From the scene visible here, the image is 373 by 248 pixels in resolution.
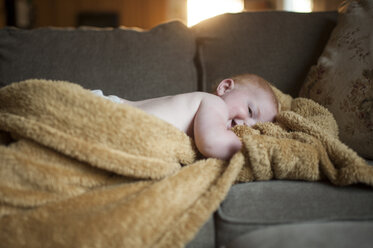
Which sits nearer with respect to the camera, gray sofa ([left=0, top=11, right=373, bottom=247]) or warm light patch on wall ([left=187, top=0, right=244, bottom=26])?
gray sofa ([left=0, top=11, right=373, bottom=247])

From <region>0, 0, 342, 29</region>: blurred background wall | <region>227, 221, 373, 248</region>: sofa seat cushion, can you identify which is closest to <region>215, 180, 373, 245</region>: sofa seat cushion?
<region>227, 221, 373, 248</region>: sofa seat cushion

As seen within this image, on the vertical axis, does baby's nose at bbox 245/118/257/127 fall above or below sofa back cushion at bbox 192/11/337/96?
below

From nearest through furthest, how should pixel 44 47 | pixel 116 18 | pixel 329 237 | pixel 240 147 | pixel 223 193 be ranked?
pixel 329 237
pixel 223 193
pixel 240 147
pixel 44 47
pixel 116 18

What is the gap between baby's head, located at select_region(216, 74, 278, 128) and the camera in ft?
3.61

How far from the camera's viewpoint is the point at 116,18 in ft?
16.3

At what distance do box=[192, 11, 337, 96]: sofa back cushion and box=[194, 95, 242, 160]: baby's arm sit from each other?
1.64 feet

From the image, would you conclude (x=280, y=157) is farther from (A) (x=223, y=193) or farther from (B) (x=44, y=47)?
(B) (x=44, y=47)

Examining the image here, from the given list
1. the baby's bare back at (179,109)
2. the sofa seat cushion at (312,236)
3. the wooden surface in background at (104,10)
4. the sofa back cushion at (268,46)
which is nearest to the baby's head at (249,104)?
the baby's bare back at (179,109)

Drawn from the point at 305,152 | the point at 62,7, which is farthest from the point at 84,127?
the point at 62,7

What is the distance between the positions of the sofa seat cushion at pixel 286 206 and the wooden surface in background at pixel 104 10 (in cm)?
467

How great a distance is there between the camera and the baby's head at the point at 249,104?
1.10 metres

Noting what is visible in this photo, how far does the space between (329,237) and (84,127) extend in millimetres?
624

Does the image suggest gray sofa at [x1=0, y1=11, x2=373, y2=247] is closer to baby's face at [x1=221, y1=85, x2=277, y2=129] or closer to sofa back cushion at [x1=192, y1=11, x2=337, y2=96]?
sofa back cushion at [x1=192, y1=11, x2=337, y2=96]

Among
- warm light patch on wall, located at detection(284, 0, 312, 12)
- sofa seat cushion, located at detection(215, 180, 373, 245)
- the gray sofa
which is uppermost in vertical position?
warm light patch on wall, located at detection(284, 0, 312, 12)
